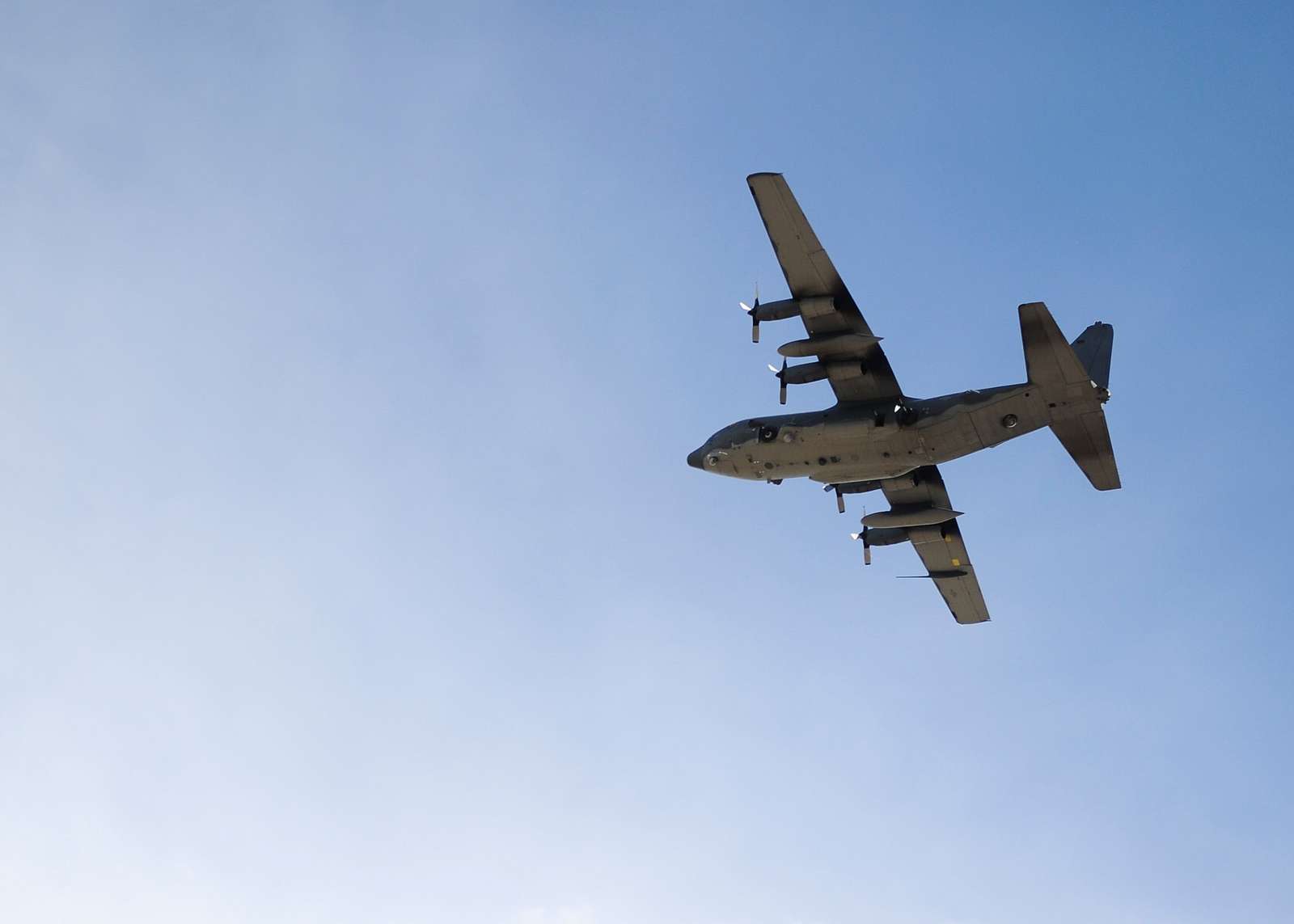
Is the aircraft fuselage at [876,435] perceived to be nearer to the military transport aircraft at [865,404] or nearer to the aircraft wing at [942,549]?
the military transport aircraft at [865,404]

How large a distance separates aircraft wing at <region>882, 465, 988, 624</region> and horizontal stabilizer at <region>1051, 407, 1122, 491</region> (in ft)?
15.9

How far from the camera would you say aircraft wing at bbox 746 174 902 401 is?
29.3m

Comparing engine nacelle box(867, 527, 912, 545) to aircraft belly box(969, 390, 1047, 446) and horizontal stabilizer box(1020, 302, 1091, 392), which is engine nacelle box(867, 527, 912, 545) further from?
horizontal stabilizer box(1020, 302, 1091, 392)

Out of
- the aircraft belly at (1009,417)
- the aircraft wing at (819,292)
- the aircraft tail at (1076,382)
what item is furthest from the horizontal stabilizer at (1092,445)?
the aircraft wing at (819,292)

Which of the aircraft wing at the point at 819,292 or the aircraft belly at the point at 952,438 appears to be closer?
the aircraft wing at the point at 819,292

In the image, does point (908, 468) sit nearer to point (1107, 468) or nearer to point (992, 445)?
point (992, 445)

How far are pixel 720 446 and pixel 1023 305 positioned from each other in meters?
9.13

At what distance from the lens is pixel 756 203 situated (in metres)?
29.4

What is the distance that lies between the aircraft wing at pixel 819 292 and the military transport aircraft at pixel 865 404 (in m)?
0.02

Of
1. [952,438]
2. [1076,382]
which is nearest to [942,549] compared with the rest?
[952,438]

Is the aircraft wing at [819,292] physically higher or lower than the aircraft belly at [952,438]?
higher

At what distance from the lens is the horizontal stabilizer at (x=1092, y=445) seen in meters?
30.7

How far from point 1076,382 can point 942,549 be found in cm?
918

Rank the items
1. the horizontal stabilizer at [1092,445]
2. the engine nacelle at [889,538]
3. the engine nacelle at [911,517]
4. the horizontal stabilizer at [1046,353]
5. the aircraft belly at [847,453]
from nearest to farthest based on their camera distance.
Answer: the horizontal stabilizer at [1046,353] < the horizontal stabilizer at [1092,445] < the aircraft belly at [847,453] < the engine nacelle at [911,517] < the engine nacelle at [889,538]
